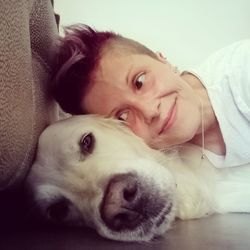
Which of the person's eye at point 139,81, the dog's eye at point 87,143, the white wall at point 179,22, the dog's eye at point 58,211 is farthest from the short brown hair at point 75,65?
the white wall at point 179,22

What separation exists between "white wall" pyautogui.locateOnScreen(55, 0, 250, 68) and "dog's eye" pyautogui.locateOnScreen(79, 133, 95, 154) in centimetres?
167

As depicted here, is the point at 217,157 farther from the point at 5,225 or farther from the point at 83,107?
the point at 5,225

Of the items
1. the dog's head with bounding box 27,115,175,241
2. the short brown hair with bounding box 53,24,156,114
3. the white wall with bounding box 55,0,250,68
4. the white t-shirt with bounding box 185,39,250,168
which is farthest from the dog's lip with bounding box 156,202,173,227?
the white wall with bounding box 55,0,250,68

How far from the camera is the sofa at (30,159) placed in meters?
0.64

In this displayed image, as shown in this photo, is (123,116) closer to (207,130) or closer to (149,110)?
(149,110)

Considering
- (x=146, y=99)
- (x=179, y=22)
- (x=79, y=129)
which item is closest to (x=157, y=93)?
(x=146, y=99)

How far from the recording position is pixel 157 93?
122cm

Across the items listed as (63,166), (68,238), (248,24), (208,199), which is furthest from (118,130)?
(248,24)

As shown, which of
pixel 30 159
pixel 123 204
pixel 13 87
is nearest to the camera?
pixel 13 87

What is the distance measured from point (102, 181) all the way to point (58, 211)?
0.23m

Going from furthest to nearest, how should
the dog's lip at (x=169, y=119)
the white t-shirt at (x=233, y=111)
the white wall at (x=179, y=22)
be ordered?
the white wall at (x=179, y=22), the white t-shirt at (x=233, y=111), the dog's lip at (x=169, y=119)

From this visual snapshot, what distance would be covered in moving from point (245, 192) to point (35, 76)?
2.22 ft

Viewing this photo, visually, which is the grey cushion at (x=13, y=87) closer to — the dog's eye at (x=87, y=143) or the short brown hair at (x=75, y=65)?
the dog's eye at (x=87, y=143)

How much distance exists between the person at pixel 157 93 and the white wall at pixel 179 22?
1.29 m
